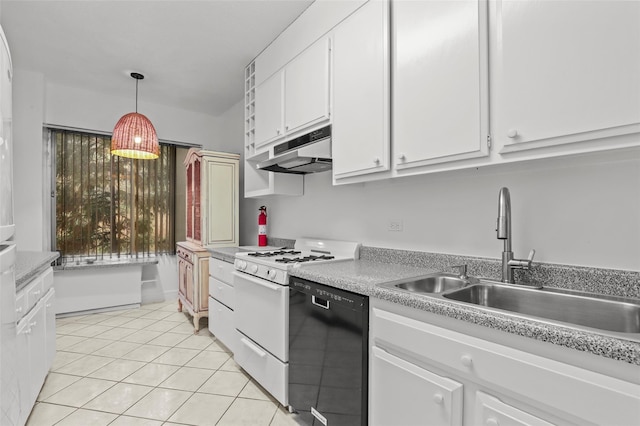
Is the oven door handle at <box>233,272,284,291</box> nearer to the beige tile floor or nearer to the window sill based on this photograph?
the beige tile floor

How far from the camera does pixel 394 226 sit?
2064 mm

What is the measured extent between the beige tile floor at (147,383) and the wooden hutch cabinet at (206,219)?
43 cm

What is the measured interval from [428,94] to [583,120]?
617mm

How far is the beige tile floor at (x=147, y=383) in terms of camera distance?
1.88 metres

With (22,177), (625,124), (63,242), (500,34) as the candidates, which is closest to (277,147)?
(500,34)

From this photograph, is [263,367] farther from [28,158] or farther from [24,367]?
[28,158]

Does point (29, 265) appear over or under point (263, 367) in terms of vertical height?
over

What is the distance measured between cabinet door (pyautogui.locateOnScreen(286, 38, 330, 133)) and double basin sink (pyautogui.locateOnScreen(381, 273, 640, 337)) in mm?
1213

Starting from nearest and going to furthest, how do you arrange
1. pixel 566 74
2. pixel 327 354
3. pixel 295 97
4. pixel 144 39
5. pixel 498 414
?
pixel 498 414 < pixel 566 74 < pixel 327 354 < pixel 295 97 < pixel 144 39

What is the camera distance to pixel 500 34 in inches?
48.5

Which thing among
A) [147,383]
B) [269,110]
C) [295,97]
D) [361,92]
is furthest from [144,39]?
[147,383]

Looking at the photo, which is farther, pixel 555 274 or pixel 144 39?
pixel 144 39

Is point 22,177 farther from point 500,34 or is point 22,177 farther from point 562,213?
point 562,213

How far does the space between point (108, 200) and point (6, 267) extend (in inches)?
124
